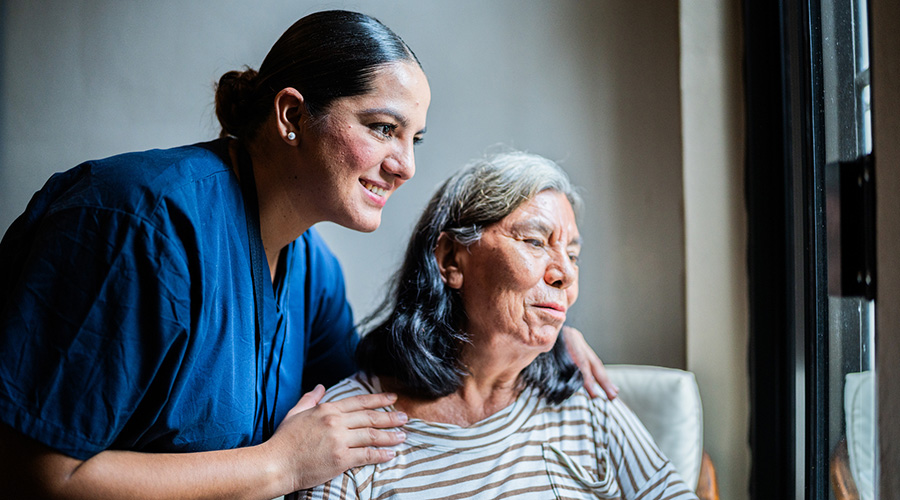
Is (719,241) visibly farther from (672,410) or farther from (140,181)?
(140,181)

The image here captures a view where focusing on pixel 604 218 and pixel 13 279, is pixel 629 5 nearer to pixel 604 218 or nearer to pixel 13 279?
pixel 604 218

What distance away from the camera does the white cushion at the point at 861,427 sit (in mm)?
937

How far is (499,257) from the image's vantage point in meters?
1.04

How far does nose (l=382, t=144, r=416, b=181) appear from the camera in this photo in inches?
37.9

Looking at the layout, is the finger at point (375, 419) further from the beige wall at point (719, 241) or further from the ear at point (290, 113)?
the beige wall at point (719, 241)

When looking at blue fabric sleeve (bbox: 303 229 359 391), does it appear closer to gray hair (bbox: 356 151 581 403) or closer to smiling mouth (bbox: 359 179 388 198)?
gray hair (bbox: 356 151 581 403)

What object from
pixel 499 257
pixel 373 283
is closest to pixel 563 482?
pixel 499 257

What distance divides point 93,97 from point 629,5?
0.98m

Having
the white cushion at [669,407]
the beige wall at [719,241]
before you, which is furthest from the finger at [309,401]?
the beige wall at [719,241]

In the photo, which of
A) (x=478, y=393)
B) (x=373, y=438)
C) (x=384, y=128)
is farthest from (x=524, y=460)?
(x=384, y=128)

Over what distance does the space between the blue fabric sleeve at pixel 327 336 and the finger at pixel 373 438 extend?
0.22m

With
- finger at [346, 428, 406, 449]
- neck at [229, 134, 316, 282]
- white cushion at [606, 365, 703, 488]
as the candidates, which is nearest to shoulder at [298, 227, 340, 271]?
neck at [229, 134, 316, 282]

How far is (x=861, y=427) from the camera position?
0.97 m

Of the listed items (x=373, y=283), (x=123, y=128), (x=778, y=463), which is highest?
(x=123, y=128)
